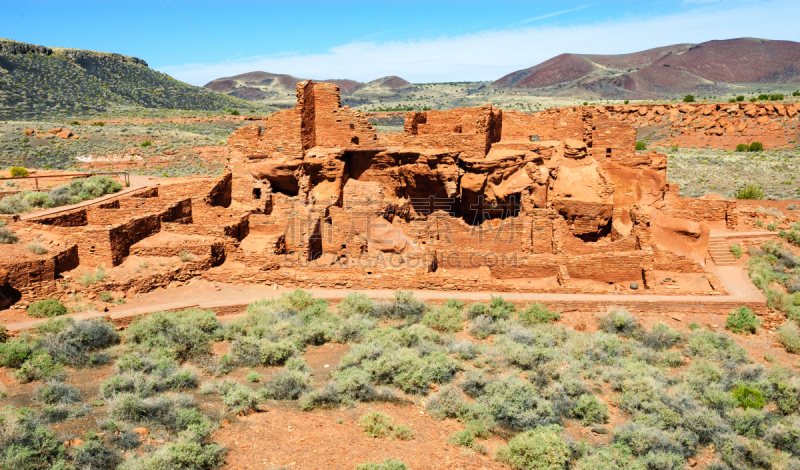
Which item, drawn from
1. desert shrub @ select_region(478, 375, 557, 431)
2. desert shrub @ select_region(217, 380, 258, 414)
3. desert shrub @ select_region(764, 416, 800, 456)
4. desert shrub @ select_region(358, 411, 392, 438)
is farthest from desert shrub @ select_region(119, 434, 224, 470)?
desert shrub @ select_region(764, 416, 800, 456)

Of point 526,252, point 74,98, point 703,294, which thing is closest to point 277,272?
point 526,252

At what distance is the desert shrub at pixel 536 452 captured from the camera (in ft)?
24.2

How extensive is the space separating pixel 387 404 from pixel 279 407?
1792mm

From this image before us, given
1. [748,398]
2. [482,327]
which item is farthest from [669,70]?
[748,398]

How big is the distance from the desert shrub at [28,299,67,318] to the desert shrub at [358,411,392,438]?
27.2ft

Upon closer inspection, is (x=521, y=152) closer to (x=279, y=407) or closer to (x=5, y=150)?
(x=279, y=407)

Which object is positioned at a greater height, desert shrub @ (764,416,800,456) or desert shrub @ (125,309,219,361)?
desert shrub @ (125,309,219,361)

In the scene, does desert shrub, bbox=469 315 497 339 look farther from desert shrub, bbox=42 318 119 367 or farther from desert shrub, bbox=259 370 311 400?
desert shrub, bbox=42 318 119 367

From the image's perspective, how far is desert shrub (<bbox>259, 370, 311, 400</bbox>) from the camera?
902 centimetres

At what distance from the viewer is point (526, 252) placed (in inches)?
655

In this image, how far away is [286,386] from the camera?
360 inches

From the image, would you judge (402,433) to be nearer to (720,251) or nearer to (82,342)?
(82,342)

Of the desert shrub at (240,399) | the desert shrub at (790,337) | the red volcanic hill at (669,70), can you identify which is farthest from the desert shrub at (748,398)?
the red volcanic hill at (669,70)

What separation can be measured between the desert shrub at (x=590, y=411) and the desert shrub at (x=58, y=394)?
832 cm
